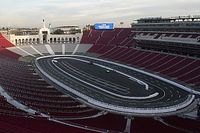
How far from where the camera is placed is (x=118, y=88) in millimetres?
67062

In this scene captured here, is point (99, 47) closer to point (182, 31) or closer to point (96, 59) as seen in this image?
point (96, 59)

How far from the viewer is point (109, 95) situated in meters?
60.8

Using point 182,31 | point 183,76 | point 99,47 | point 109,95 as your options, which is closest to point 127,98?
point 109,95

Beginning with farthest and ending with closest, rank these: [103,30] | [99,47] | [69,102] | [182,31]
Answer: [103,30]
[99,47]
[182,31]
[69,102]

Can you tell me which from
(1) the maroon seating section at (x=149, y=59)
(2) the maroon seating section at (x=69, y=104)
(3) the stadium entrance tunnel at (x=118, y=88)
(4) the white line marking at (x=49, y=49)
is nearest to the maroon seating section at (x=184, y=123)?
(2) the maroon seating section at (x=69, y=104)

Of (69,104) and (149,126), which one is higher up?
(69,104)

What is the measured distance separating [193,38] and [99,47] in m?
48.0

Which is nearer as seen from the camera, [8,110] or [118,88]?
[8,110]

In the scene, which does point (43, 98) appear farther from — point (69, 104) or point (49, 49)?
point (49, 49)

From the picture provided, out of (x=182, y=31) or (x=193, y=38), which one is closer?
(x=193, y=38)

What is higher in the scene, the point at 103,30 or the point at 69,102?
the point at 103,30

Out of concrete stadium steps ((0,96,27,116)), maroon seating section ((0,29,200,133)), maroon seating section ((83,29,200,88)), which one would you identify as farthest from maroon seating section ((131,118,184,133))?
maroon seating section ((83,29,200,88))

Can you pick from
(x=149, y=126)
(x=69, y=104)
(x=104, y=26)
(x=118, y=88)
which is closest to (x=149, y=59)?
(x=118, y=88)

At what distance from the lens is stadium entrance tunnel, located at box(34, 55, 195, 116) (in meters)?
51.9
